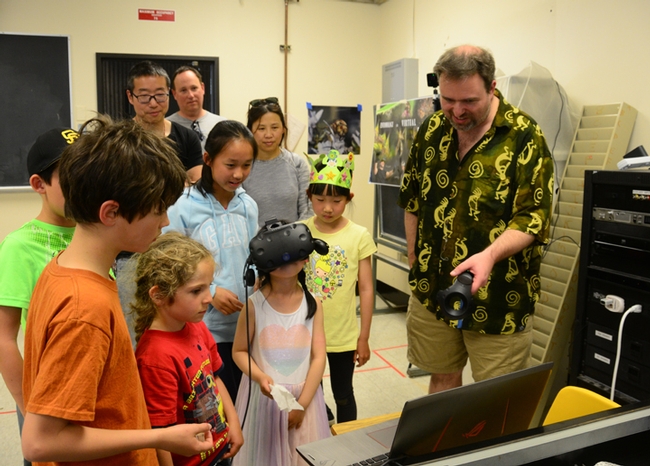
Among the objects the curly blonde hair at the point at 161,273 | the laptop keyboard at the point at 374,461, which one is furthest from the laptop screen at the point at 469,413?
the curly blonde hair at the point at 161,273

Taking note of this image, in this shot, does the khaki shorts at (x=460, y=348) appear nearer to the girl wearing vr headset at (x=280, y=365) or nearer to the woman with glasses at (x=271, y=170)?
the girl wearing vr headset at (x=280, y=365)

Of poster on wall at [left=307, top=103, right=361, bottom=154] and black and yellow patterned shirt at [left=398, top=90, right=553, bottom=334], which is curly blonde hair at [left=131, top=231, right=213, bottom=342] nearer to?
black and yellow patterned shirt at [left=398, top=90, right=553, bottom=334]

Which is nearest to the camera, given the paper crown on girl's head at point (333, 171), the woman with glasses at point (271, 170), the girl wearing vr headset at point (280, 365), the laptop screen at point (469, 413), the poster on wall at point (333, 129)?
the laptop screen at point (469, 413)

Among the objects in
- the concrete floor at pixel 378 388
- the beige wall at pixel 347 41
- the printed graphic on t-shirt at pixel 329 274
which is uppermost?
the beige wall at pixel 347 41

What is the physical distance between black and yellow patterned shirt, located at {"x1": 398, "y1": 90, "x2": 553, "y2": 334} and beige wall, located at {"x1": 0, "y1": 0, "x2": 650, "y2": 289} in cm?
114

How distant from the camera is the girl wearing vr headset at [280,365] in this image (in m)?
1.61

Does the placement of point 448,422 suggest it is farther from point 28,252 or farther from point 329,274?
point 329,274

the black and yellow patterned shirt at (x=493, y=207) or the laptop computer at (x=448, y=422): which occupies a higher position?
the black and yellow patterned shirt at (x=493, y=207)

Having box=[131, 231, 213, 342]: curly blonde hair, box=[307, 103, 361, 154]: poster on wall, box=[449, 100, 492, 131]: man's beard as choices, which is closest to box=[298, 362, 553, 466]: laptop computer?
box=[131, 231, 213, 342]: curly blonde hair

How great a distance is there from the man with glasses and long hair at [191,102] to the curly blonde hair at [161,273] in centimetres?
146

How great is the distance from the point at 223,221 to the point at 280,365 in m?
0.50

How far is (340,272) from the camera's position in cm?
209

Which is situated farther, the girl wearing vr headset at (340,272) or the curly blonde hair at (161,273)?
the girl wearing vr headset at (340,272)

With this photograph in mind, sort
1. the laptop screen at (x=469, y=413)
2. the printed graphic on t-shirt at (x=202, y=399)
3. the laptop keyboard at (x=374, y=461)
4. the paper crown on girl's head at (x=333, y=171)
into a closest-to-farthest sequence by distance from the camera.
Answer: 1. the laptop screen at (x=469, y=413)
2. the laptop keyboard at (x=374, y=461)
3. the printed graphic on t-shirt at (x=202, y=399)
4. the paper crown on girl's head at (x=333, y=171)
